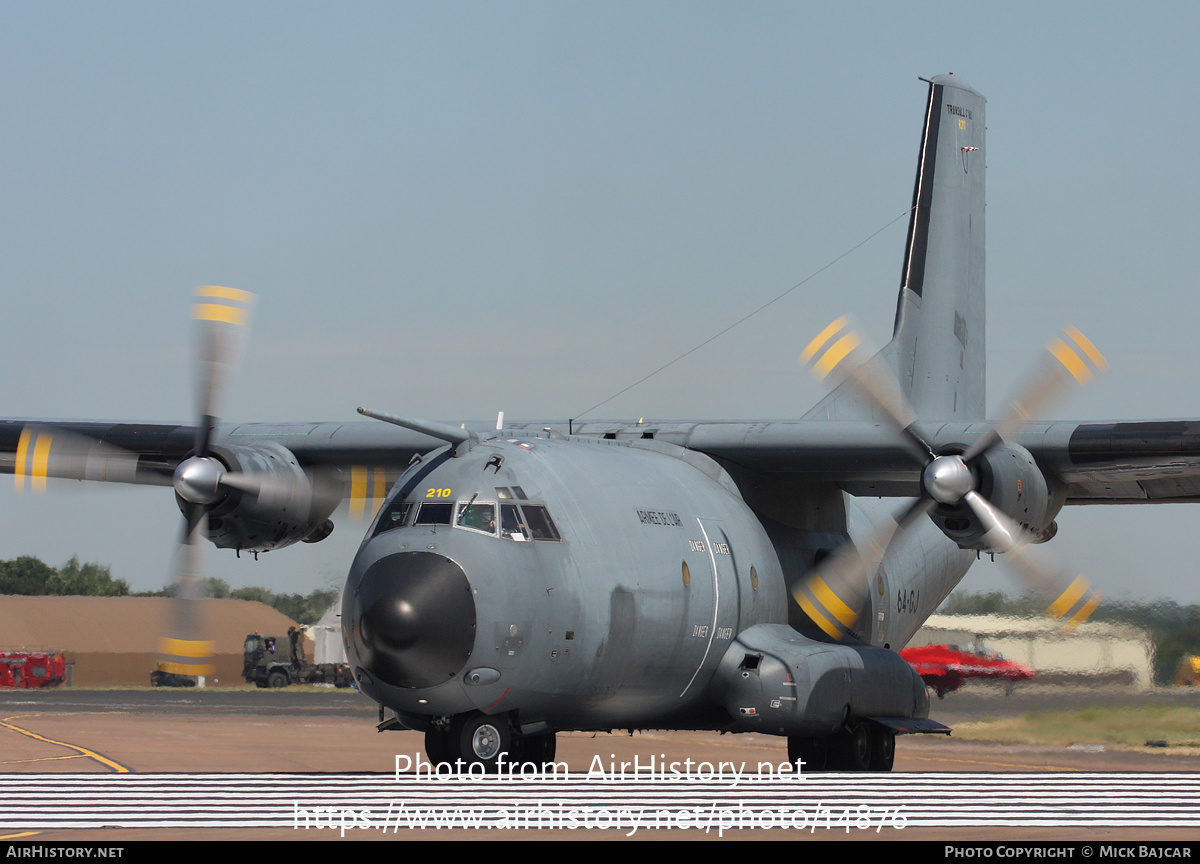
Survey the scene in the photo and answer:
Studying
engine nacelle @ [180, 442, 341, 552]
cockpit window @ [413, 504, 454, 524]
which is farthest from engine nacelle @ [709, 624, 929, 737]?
engine nacelle @ [180, 442, 341, 552]

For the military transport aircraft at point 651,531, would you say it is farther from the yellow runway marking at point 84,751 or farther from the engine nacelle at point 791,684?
the yellow runway marking at point 84,751

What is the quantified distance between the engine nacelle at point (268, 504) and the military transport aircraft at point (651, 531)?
4 centimetres

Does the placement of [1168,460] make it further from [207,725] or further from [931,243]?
[207,725]

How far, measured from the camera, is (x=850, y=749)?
17.9 m

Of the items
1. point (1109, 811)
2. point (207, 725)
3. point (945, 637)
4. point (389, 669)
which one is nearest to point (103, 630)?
point (207, 725)

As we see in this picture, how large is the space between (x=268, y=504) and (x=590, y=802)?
7473 millimetres

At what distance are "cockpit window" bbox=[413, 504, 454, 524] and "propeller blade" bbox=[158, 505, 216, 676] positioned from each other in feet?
10.9

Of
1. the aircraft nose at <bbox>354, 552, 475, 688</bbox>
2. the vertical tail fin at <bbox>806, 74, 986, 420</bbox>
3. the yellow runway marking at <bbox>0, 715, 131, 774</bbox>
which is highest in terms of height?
the vertical tail fin at <bbox>806, 74, 986, 420</bbox>

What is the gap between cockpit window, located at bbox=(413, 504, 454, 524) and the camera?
14.4 m

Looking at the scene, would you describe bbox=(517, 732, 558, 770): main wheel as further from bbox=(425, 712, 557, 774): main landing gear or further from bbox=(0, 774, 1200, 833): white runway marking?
bbox=(425, 712, 557, 774): main landing gear

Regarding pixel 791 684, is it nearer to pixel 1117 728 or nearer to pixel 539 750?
pixel 539 750

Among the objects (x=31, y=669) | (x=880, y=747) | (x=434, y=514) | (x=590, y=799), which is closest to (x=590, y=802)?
(x=590, y=799)

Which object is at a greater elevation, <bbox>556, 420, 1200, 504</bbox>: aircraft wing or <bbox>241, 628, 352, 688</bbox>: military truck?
<bbox>556, 420, 1200, 504</bbox>: aircraft wing
